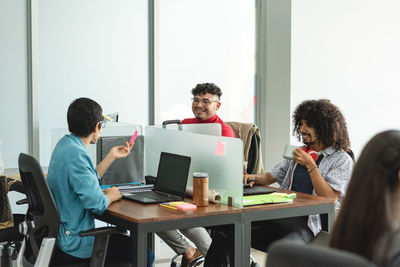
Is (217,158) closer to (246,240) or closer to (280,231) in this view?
(246,240)

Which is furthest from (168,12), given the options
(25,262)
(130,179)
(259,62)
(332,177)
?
(25,262)

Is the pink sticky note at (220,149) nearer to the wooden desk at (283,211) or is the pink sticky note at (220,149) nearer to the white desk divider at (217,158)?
the white desk divider at (217,158)

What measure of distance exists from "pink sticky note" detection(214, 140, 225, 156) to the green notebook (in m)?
0.26

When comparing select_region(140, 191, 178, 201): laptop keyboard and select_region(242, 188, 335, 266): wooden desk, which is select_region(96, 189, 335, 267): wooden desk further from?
select_region(140, 191, 178, 201): laptop keyboard

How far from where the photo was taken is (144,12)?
4.79 metres

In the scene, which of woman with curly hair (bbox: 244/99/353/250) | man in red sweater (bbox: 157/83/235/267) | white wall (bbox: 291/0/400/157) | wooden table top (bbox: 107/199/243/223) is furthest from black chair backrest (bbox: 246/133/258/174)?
wooden table top (bbox: 107/199/243/223)

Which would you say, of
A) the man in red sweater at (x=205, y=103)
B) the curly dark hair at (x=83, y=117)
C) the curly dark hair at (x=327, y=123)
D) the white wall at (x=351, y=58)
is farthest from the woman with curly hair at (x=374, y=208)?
the white wall at (x=351, y=58)

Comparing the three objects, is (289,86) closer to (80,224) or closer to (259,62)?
(259,62)

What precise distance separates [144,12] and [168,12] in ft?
0.70

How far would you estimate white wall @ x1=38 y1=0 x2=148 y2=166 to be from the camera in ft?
14.4

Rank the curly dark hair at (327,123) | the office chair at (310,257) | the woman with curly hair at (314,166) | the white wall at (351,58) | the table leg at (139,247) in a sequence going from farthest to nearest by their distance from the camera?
the white wall at (351,58) < the curly dark hair at (327,123) < the woman with curly hair at (314,166) < the table leg at (139,247) < the office chair at (310,257)

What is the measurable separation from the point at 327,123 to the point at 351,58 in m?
2.84

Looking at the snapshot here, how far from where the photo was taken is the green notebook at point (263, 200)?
2727 millimetres

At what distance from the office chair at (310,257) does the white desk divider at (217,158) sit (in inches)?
53.9
